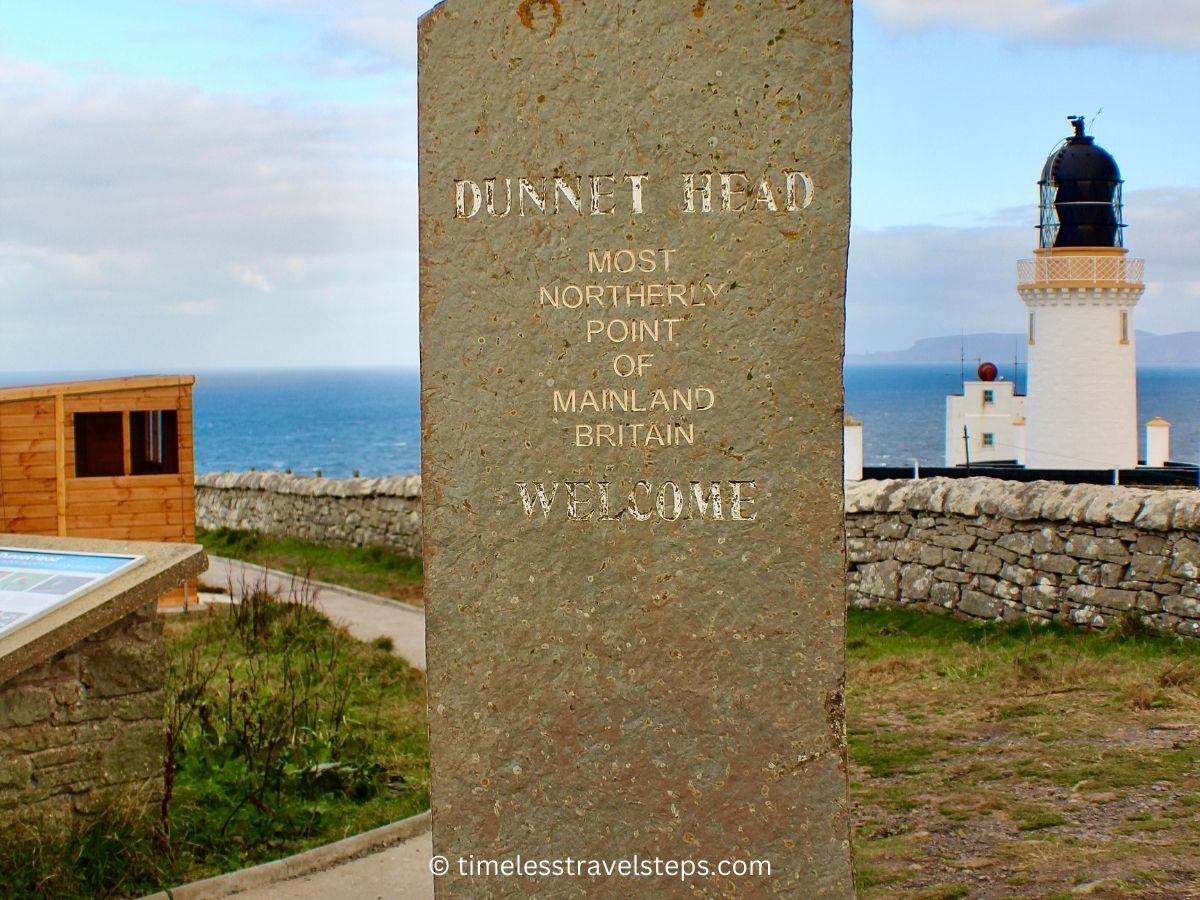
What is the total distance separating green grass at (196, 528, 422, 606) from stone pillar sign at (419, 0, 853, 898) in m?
10.9

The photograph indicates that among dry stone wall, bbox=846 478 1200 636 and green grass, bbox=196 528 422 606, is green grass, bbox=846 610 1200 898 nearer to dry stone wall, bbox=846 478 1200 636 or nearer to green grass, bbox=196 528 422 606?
dry stone wall, bbox=846 478 1200 636

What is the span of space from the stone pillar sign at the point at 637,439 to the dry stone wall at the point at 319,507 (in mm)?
11811

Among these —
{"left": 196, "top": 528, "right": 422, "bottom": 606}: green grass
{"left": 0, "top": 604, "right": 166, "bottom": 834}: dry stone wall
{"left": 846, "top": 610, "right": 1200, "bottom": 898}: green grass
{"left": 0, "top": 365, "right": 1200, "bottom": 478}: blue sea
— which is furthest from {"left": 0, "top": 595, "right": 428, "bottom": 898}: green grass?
{"left": 0, "top": 365, "right": 1200, "bottom": 478}: blue sea

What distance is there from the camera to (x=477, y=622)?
4.45 m

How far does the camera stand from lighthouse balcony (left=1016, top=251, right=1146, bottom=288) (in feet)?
96.8

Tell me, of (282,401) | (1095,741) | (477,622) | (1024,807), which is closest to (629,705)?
(477,622)

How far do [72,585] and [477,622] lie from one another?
2894 mm

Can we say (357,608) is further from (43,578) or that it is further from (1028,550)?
(43,578)

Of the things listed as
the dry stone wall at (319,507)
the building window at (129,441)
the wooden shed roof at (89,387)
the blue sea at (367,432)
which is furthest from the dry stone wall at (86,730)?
the blue sea at (367,432)

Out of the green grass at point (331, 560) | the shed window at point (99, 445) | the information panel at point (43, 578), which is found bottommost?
the green grass at point (331, 560)

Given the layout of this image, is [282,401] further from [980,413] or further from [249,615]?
[249,615]

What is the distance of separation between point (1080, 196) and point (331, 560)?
19537mm

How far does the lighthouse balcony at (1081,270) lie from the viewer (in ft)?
96.8

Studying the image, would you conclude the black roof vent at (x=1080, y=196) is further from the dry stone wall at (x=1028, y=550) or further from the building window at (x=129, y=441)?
the building window at (x=129, y=441)
